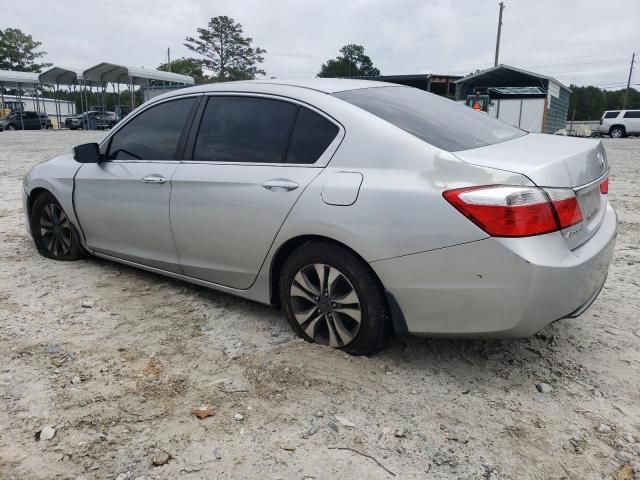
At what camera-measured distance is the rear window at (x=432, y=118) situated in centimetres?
271

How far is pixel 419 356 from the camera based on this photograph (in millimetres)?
2916

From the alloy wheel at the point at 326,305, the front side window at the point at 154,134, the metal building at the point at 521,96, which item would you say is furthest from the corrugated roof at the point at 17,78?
the alloy wheel at the point at 326,305

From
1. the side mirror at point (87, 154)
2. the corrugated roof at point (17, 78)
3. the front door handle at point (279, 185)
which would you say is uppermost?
the corrugated roof at point (17, 78)

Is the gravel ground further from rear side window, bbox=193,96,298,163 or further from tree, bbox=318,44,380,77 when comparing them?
tree, bbox=318,44,380,77

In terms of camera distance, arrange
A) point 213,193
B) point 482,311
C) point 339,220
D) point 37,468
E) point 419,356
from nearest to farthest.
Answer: point 37,468, point 482,311, point 339,220, point 419,356, point 213,193

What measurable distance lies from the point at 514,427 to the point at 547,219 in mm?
925

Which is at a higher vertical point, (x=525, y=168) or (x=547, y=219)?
(x=525, y=168)

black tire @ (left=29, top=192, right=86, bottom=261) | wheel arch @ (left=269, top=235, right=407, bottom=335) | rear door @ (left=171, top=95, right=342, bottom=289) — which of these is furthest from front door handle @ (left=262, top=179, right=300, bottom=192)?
black tire @ (left=29, top=192, right=86, bottom=261)

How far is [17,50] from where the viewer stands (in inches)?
2488

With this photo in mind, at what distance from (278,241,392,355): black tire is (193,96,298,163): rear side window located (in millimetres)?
586

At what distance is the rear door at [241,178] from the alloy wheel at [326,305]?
315 mm

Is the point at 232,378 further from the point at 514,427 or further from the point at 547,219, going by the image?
the point at 547,219

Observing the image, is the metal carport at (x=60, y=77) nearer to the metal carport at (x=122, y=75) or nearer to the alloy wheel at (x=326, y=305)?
the metal carport at (x=122, y=75)

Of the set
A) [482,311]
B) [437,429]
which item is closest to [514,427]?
[437,429]
